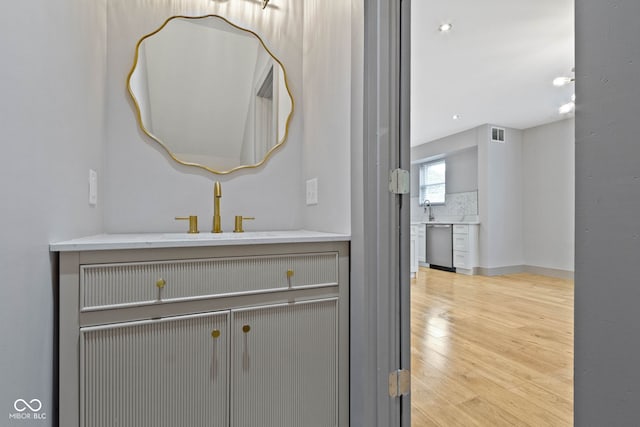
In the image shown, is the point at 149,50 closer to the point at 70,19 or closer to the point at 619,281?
the point at 70,19

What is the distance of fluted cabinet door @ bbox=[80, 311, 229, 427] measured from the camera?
102cm

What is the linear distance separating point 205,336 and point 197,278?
21 centimetres

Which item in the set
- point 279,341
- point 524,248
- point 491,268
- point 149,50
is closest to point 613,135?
point 279,341

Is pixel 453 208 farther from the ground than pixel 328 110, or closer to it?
closer to it

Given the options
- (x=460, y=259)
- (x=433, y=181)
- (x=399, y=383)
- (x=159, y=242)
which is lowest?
(x=460, y=259)

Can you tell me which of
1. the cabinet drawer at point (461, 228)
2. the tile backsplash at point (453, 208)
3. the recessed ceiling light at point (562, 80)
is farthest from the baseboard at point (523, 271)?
the recessed ceiling light at point (562, 80)

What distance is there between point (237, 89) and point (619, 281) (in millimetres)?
1839

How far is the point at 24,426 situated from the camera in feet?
2.62

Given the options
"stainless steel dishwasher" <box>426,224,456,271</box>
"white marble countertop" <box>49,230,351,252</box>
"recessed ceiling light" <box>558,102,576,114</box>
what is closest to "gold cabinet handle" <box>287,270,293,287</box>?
"white marble countertop" <box>49,230,351,252</box>

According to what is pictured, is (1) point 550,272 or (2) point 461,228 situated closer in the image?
(1) point 550,272

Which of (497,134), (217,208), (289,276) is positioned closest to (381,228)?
(289,276)

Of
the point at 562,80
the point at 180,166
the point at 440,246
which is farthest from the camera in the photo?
the point at 440,246

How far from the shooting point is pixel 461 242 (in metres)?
5.50

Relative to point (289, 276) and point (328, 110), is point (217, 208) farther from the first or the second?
point (328, 110)
